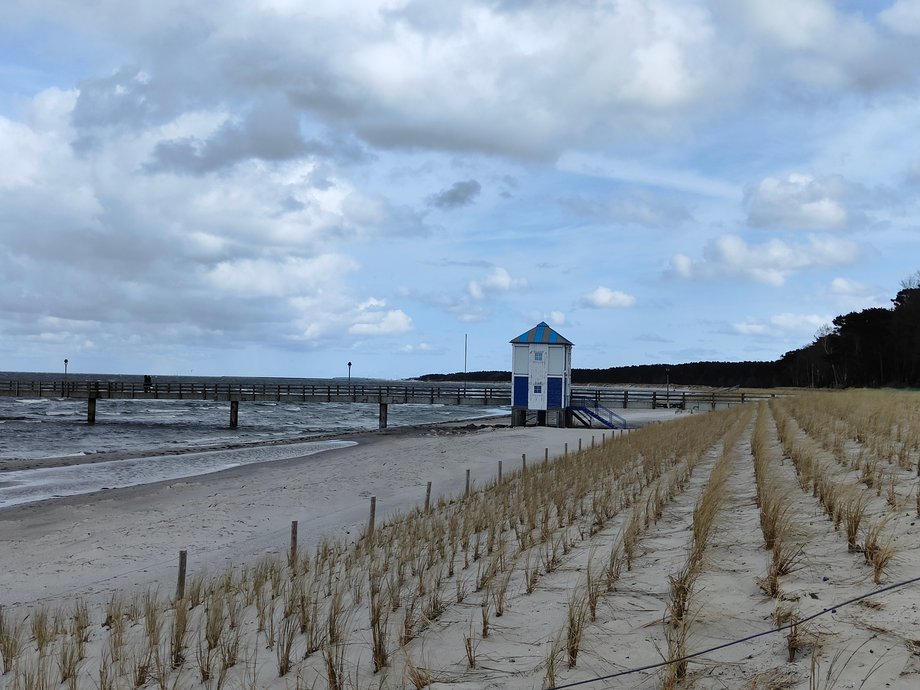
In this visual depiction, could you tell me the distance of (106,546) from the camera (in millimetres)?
12281

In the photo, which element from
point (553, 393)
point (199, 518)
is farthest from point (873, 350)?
point (199, 518)

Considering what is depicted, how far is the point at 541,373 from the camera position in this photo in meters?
42.6

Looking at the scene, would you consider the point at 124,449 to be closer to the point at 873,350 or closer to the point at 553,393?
the point at 553,393

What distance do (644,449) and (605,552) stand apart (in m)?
10.1

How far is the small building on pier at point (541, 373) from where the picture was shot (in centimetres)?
4206

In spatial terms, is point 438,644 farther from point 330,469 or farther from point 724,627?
point 330,469

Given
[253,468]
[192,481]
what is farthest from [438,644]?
[253,468]

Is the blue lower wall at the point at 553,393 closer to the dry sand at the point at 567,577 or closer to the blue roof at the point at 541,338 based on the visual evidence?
the blue roof at the point at 541,338

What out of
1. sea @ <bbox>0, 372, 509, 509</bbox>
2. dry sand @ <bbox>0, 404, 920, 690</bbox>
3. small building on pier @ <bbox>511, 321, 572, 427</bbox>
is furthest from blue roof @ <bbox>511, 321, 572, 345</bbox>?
dry sand @ <bbox>0, 404, 920, 690</bbox>

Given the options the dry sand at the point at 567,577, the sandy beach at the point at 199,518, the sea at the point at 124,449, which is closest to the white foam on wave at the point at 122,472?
the sea at the point at 124,449

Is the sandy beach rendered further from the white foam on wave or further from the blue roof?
the blue roof

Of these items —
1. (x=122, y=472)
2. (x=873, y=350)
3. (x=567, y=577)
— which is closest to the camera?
(x=567, y=577)

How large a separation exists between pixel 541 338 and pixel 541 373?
224cm

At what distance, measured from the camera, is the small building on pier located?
42062 millimetres
